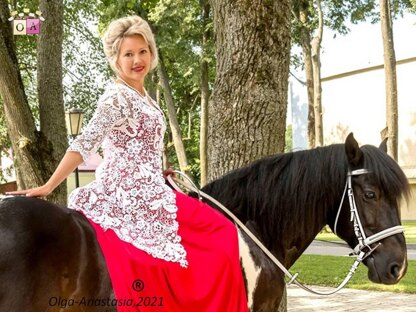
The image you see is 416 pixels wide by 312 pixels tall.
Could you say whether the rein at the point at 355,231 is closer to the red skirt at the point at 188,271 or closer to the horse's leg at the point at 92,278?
the red skirt at the point at 188,271

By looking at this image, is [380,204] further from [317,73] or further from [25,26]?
[317,73]

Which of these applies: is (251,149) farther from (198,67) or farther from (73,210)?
(198,67)

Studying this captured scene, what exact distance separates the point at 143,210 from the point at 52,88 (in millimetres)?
5241

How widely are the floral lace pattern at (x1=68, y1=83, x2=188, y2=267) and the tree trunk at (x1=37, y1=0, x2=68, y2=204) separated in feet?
14.5

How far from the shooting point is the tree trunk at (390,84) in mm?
15375

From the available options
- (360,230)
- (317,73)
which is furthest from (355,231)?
(317,73)

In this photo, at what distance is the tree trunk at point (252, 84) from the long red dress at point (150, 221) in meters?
1.91

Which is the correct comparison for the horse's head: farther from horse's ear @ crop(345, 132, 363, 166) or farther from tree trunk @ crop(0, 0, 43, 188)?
tree trunk @ crop(0, 0, 43, 188)

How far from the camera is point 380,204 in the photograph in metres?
3.62

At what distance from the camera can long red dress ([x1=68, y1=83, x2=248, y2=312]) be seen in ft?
10.6

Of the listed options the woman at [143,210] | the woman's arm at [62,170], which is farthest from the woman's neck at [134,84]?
the woman's arm at [62,170]

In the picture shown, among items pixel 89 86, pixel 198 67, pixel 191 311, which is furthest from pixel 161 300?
pixel 198 67

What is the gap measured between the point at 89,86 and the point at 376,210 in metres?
16.7

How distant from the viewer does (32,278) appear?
9.43ft
